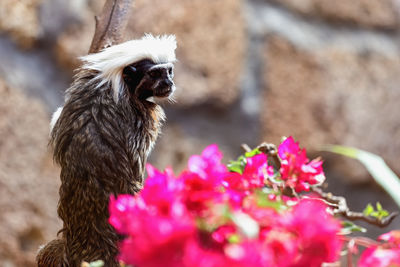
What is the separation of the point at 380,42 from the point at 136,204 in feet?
4.22

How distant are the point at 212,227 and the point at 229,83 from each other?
101 cm

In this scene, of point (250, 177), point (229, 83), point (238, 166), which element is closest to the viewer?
point (250, 177)

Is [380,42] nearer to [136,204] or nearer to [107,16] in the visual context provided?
[107,16]

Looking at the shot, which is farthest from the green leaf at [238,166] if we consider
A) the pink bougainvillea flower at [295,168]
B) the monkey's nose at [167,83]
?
the monkey's nose at [167,83]

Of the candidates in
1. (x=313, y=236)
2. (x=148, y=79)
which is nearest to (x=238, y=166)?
(x=148, y=79)

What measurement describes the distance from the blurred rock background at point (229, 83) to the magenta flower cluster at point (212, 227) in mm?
857

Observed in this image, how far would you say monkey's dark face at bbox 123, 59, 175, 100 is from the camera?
0.86 meters

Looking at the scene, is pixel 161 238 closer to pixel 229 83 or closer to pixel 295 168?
pixel 295 168

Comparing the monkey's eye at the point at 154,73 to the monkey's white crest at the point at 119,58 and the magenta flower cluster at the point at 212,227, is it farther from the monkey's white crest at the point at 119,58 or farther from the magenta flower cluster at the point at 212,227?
the magenta flower cluster at the point at 212,227

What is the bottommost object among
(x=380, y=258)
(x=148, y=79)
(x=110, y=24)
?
(x=380, y=258)

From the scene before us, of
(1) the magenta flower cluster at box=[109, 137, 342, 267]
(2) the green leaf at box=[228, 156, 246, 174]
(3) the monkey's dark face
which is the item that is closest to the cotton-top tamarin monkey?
(3) the monkey's dark face

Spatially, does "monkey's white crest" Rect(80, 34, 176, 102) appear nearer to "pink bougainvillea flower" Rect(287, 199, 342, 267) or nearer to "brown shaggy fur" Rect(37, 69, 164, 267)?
"brown shaggy fur" Rect(37, 69, 164, 267)

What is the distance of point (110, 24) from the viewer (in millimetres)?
947

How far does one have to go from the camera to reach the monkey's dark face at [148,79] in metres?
0.86
